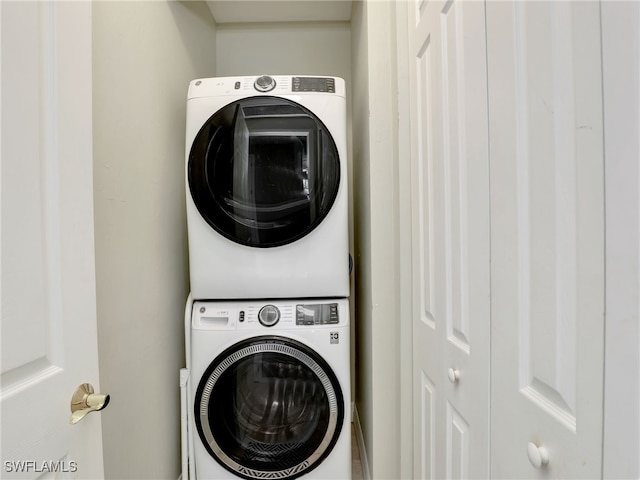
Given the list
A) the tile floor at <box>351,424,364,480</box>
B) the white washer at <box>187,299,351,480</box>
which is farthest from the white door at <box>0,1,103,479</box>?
the tile floor at <box>351,424,364,480</box>

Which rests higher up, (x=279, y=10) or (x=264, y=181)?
(x=279, y=10)

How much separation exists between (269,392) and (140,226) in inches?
33.1

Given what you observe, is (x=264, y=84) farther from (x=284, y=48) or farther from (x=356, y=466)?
(x=356, y=466)

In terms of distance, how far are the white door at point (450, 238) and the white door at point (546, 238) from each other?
2.0 inches

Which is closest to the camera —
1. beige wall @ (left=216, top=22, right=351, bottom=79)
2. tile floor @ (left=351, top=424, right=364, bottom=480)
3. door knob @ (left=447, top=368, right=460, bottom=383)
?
door knob @ (left=447, top=368, right=460, bottom=383)

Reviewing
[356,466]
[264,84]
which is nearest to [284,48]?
[264,84]

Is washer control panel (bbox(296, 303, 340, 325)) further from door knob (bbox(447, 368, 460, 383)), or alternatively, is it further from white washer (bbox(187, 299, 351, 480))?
door knob (bbox(447, 368, 460, 383))

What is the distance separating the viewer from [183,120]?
5.16 feet

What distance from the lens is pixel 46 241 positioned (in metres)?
0.60

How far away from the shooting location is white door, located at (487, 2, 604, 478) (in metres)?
0.40

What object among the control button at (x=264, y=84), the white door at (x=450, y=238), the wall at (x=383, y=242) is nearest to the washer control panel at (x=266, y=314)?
the wall at (x=383, y=242)

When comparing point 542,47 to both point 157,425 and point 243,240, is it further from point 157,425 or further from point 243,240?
point 157,425

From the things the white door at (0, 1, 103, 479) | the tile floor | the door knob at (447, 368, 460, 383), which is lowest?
the tile floor

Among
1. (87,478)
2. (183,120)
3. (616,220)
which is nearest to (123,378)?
(87,478)
